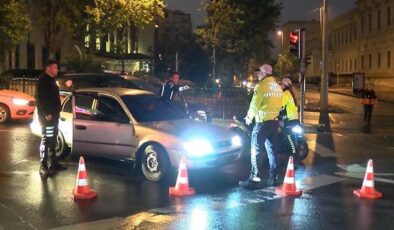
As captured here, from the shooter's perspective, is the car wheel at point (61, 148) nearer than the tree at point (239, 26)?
Yes

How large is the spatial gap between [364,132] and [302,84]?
269 cm

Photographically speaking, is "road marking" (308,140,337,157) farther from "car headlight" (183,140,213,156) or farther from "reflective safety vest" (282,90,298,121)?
"car headlight" (183,140,213,156)

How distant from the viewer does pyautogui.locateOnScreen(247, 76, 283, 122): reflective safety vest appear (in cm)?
898

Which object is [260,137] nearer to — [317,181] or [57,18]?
[317,181]

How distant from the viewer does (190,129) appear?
9.59m

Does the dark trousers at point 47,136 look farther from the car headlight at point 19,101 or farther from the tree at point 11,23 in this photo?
the tree at point 11,23

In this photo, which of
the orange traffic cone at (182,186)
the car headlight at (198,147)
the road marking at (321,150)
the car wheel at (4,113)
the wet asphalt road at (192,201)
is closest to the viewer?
the wet asphalt road at (192,201)

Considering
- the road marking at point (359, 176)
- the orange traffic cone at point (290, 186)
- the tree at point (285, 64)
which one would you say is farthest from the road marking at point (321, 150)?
the tree at point (285, 64)

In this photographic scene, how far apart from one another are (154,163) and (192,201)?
1584 millimetres

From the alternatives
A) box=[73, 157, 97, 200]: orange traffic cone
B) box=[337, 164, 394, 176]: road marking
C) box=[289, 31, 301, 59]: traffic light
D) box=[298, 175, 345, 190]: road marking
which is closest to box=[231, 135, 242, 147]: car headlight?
box=[298, 175, 345, 190]: road marking

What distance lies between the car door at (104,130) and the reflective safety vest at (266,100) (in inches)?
83.7

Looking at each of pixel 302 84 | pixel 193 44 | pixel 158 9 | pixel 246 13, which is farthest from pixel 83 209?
pixel 193 44

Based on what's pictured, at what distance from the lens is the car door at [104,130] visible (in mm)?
9867

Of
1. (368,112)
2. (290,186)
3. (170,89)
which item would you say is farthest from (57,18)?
(290,186)
